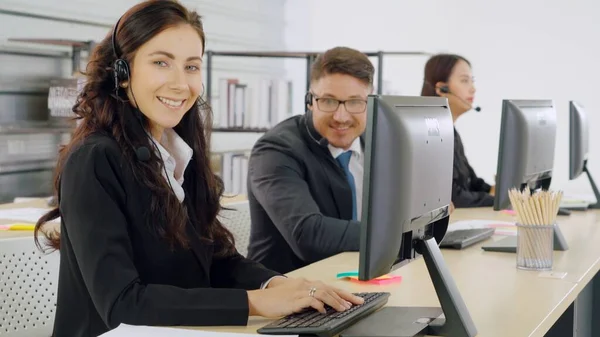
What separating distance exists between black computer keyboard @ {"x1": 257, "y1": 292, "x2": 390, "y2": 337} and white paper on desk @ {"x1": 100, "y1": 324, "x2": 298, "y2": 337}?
0.21 feet

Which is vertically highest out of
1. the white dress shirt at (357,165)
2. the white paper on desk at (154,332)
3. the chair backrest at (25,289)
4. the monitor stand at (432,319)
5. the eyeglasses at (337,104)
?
the eyeglasses at (337,104)

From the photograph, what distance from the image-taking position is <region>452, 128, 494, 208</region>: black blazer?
12.0ft

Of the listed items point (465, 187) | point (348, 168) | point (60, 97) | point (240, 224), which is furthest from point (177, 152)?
point (60, 97)

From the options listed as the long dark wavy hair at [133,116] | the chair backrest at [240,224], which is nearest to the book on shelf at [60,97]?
the chair backrest at [240,224]

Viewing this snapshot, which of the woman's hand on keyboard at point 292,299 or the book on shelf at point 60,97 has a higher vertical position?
the book on shelf at point 60,97

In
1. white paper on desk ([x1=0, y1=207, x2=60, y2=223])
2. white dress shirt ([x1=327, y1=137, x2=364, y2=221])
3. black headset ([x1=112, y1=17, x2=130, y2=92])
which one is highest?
black headset ([x1=112, y1=17, x2=130, y2=92])

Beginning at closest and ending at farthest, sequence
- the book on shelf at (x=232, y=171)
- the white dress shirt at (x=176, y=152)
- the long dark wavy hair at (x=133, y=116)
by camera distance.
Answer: the long dark wavy hair at (x=133, y=116)
the white dress shirt at (x=176, y=152)
the book on shelf at (x=232, y=171)

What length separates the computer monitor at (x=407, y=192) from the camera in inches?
56.5

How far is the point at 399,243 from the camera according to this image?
150cm

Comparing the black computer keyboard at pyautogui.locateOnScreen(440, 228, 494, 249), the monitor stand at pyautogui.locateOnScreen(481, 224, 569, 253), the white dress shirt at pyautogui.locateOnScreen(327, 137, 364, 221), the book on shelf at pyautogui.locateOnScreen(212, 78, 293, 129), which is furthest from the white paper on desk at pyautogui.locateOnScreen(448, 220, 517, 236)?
the book on shelf at pyautogui.locateOnScreen(212, 78, 293, 129)

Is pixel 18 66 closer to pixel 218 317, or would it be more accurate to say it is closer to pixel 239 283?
pixel 239 283

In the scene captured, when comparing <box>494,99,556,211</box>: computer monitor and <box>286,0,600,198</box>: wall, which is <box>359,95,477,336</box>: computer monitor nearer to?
<box>494,99,556,211</box>: computer monitor

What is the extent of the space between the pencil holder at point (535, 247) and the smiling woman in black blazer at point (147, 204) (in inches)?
27.4

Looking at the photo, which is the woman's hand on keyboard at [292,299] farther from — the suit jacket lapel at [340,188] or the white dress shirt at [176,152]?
the suit jacket lapel at [340,188]
